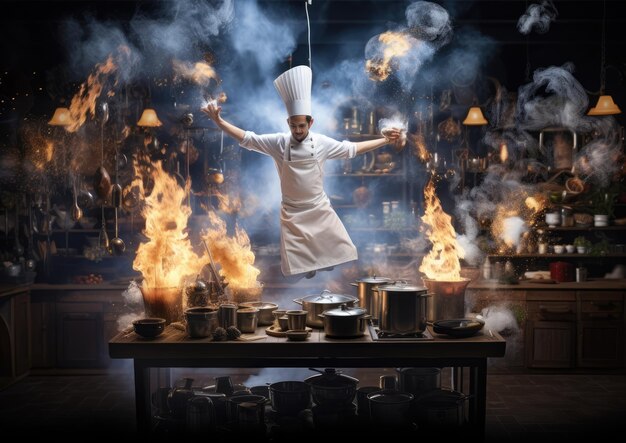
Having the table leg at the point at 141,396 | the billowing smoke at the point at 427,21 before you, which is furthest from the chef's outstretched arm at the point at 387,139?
the billowing smoke at the point at 427,21

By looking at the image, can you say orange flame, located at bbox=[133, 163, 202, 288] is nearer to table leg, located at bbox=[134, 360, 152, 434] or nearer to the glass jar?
table leg, located at bbox=[134, 360, 152, 434]

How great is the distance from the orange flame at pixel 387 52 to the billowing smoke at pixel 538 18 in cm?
147

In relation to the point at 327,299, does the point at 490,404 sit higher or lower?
lower

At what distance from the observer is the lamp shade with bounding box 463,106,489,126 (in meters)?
7.30

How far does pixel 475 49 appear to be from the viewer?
7.73 meters

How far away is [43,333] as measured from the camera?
704cm

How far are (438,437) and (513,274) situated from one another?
3.56 m

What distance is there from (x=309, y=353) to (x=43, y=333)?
4399 millimetres

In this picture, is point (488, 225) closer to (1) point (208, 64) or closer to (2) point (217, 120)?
(1) point (208, 64)

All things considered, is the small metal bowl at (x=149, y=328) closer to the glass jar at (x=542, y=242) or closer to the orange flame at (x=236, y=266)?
→ the orange flame at (x=236, y=266)

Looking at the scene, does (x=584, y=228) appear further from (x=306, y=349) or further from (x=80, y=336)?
(x=80, y=336)

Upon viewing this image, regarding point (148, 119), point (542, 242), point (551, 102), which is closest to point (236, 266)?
point (148, 119)

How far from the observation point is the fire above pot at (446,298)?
4199 mm

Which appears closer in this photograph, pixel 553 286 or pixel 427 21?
pixel 427 21
